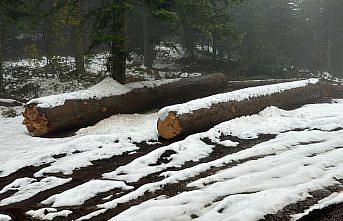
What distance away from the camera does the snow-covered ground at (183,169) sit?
5.14 m

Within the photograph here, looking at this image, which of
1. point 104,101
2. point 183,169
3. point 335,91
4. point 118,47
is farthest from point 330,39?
point 183,169

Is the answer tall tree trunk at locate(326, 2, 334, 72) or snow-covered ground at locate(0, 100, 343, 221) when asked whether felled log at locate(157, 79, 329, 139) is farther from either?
tall tree trunk at locate(326, 2, 334, 72)

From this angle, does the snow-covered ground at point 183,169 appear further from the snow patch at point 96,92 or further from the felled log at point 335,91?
the felled log at point 335,91

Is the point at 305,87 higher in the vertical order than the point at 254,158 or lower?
higher

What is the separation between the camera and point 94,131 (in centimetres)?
983

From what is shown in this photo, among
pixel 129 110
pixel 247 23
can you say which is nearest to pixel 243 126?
pixel 129 110

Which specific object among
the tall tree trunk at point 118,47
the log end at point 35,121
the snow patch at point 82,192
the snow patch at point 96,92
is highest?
the tall tree trunk at point 118,47

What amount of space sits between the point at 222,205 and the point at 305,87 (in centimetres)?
958

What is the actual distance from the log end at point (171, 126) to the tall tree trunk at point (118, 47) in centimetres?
389

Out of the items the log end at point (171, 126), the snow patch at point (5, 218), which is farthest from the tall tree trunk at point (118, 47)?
the snow patch at point (5, 218)

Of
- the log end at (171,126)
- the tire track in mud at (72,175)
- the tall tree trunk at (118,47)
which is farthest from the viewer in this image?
the tall tree trunk at (118,47)

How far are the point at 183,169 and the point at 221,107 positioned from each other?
11.3 feet

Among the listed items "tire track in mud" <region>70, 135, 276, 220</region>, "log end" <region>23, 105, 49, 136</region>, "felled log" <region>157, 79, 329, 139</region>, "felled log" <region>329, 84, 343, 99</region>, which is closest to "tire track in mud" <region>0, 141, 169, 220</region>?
"felled log" <region>157, 79, 329, 139</region>

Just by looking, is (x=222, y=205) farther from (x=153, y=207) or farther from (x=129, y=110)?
(x=129, y=110)
